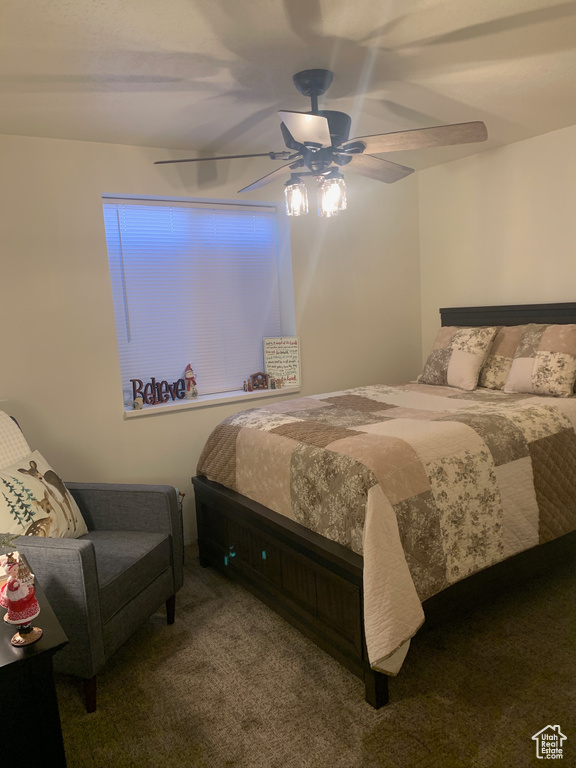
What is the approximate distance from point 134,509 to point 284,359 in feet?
5.51

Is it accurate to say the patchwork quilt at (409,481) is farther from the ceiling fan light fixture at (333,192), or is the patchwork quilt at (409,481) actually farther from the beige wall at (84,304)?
the ceiling fan light fixture at (333,192)

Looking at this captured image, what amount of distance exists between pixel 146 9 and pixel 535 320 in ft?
9.57

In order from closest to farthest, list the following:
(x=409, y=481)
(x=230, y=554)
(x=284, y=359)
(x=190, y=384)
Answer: (x=409, y=481) → (x=230, y=554) → (x=190, y=384) → (x=284, y=359)

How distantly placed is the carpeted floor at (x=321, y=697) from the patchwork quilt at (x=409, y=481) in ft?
0.78

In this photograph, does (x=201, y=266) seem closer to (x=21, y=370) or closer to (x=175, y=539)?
(x=21, y=370)

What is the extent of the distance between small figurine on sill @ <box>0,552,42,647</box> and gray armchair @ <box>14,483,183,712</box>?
0.22 ft

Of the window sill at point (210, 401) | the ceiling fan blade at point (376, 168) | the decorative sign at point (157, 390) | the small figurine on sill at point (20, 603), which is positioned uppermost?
the ceiling fan blade at point (376, 168)

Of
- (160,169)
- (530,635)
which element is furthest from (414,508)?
(160,169)

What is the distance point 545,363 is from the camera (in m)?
3.11

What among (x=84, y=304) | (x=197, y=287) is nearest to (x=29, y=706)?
(x=84, y=304)

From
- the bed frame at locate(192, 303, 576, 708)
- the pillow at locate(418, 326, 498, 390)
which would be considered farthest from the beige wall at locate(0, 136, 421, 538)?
the pillow at locate(418, 326, 498, 390)

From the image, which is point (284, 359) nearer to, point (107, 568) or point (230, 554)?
point (230, 554)

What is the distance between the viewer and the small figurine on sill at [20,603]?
1.50 meters

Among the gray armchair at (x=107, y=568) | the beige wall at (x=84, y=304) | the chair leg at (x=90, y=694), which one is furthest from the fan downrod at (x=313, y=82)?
the chair leg at (x=90, y=694)
